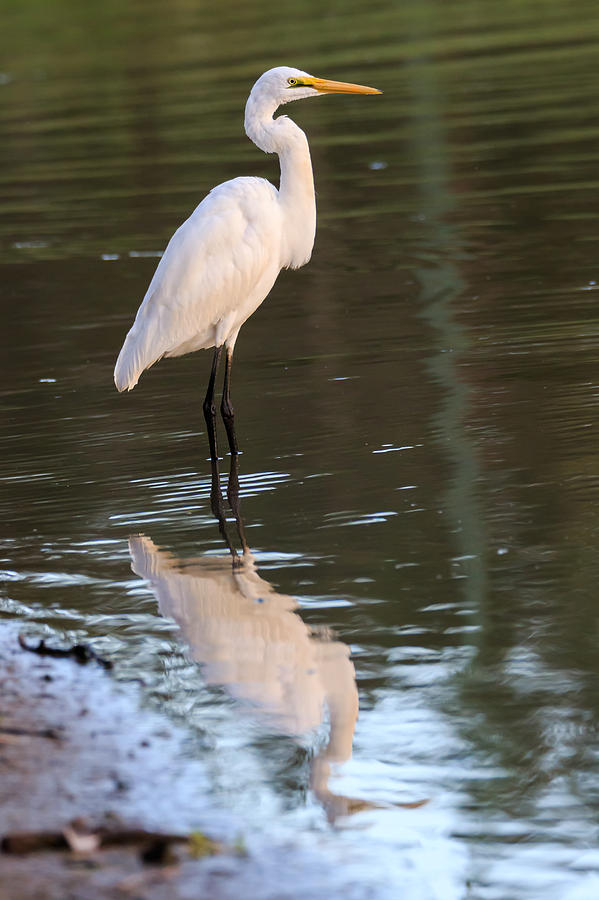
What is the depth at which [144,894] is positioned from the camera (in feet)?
10.8

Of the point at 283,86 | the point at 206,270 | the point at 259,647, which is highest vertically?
the point at 283,86

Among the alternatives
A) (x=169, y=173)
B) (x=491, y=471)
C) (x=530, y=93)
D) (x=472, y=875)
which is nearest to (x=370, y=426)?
(x=491, y=471)

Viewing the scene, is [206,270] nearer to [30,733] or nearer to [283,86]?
[283,86]

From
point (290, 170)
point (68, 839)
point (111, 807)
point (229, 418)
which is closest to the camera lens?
point (68, 839)

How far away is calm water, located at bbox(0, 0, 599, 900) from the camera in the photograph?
3967 millimetres

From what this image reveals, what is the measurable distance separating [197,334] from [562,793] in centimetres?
490

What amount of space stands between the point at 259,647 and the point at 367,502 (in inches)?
59.9

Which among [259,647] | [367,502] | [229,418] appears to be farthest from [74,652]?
[229,418]

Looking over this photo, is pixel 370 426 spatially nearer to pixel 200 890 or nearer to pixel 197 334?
pixel 197 334

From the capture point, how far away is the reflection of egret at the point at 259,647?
442cm

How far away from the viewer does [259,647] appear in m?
5.02

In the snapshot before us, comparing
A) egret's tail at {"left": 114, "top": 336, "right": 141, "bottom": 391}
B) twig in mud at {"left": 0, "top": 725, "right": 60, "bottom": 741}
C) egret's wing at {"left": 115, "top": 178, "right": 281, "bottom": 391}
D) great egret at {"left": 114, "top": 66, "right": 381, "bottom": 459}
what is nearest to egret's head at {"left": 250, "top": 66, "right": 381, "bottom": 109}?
great egret at {"left": 114, "top": 66, "right": 381, "bottom": 459}

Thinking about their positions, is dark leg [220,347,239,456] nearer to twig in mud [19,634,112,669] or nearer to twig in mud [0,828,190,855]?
twig in mud [19,634,112,669]

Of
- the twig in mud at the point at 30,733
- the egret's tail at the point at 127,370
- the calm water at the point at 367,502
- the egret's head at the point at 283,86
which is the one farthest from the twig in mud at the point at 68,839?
the egret's head at the point at 283,86
